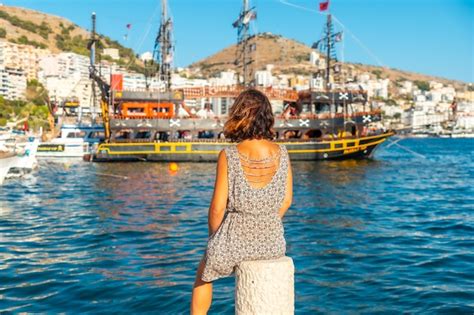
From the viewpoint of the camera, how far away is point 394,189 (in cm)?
2152

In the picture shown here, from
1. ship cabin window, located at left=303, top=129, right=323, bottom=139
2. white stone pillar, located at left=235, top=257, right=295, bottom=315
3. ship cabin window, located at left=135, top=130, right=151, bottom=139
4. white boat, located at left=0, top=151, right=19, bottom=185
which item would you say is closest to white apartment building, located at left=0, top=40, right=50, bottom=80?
ship cabin window, located at left=135, top=130, right=151, bottom=139

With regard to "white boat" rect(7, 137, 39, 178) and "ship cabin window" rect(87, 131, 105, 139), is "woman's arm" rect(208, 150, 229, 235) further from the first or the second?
"ship cabin window" rect(87, 131, 105, 139)

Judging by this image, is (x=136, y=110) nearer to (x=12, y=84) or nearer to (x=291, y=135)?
(x=291, y=135)

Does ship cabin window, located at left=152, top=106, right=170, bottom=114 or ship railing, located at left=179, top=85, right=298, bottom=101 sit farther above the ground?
ship railing, located at left=179, top=85, right=298, bottom=101

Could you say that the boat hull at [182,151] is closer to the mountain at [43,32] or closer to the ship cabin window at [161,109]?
the ship cabin window at [161,109]

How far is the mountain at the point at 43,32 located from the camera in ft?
551

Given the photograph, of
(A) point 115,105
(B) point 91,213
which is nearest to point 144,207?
(B) point 91,213

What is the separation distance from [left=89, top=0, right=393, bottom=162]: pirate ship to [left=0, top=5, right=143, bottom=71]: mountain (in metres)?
130

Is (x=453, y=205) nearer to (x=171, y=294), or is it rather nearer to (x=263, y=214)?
(x=171, y=294)

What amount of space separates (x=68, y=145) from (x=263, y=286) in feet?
123

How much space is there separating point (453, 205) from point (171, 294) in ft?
40.7

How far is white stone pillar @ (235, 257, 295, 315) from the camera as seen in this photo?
3.56 m

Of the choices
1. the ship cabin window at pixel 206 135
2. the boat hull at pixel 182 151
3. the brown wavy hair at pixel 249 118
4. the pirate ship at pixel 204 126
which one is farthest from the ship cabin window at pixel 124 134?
the brown wavy hair at pixel 249 118

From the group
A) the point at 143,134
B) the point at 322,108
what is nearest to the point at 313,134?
the point at 322,108
